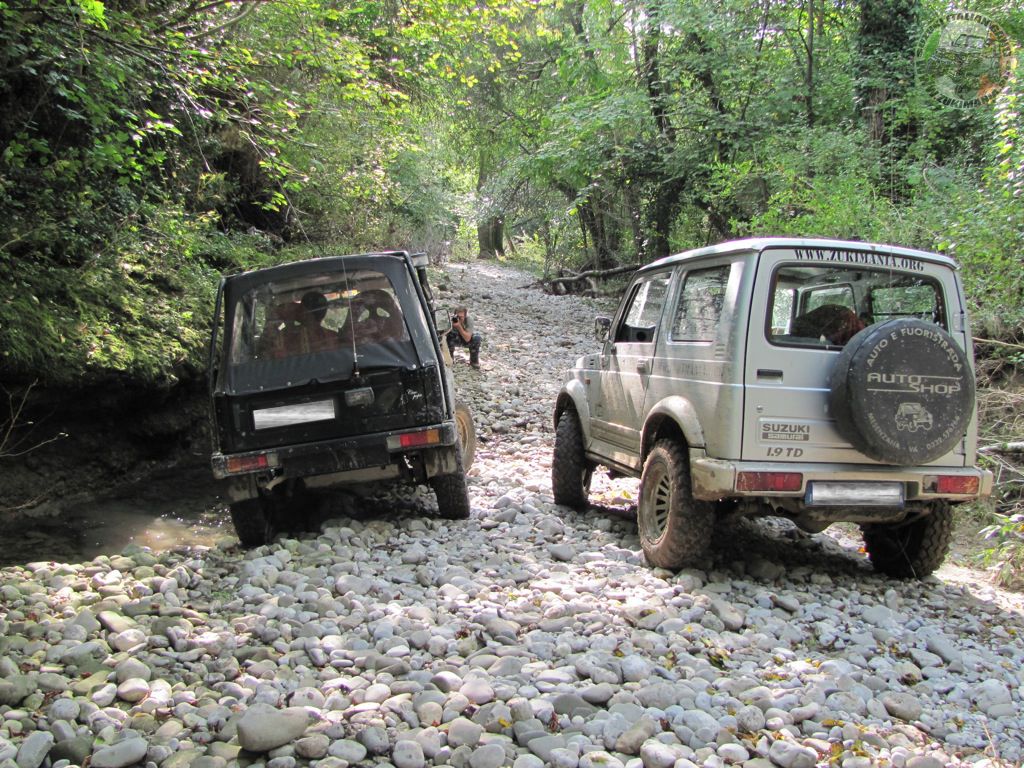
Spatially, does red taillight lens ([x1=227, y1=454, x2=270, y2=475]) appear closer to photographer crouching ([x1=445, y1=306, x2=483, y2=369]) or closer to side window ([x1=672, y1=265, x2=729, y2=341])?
side window ([x1=672, y1=265, x2=729, y2=341])

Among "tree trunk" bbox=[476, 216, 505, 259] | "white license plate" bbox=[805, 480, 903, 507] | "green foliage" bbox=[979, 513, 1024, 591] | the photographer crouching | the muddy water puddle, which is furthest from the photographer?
"tree trunk" bbox=[476, 216, 505, 259]

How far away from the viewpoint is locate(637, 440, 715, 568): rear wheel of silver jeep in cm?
476

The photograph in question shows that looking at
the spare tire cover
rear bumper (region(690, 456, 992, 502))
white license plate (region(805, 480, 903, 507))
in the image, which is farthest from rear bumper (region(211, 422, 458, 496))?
the spare tire cover

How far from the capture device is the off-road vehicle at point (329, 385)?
226 inches

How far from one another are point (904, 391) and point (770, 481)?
0.89 meters

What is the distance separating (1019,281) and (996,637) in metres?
4.41

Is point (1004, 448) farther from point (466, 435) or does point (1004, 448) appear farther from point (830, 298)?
point (466, 435)

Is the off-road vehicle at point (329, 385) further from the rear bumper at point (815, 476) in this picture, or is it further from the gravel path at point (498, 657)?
the rear bumper at point (815, 476)

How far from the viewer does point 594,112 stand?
1817 centimetres

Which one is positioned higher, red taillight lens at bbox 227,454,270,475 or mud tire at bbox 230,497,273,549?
red taillight lens at bbox 227,454,270,475

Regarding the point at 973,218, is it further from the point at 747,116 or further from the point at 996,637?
the point at 747,116

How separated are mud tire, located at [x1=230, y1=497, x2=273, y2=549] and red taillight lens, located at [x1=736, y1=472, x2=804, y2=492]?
3564mm

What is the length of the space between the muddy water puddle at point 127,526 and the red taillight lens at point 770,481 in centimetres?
452

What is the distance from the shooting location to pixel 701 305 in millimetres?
5156
